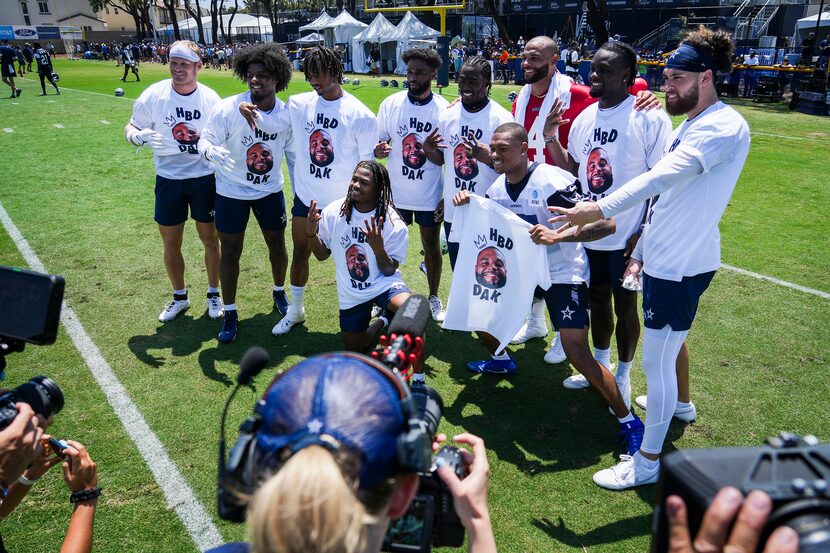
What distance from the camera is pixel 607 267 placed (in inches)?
175

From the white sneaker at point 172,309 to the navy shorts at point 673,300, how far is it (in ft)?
15.1

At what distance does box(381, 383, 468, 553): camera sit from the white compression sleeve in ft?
7.06

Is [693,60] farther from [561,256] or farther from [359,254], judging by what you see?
[359,254]

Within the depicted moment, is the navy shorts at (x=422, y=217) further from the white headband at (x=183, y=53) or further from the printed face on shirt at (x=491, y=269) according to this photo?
the white headband at (x=183, y=53)

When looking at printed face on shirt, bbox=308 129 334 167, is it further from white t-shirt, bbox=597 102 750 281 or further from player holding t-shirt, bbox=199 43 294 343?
white t-shirt, bbox=597 102 750 281

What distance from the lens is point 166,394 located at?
15.3ft

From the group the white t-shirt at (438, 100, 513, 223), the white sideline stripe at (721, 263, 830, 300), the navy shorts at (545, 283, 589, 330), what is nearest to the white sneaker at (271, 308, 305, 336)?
the white t-shirt at (438, 100, 513, 223)

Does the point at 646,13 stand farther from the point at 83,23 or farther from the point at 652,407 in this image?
the point at 83,23

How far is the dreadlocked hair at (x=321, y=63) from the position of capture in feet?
17.2

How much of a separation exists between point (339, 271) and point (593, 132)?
7.35 feet

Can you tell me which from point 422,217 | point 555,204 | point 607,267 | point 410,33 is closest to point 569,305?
point 607,267

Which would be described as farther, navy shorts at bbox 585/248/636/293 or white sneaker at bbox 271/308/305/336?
white sneaker at bbox 271/308/305/336

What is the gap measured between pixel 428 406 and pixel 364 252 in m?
2.94

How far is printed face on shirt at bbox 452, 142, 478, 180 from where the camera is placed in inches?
211
